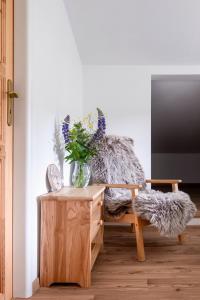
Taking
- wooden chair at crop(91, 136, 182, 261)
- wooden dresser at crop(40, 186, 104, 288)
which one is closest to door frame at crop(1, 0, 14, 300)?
wooden dresser at crop(40, 186, 104, 288)

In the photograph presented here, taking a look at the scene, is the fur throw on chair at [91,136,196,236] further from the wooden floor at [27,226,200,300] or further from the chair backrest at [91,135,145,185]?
the wooden floor at [27,226,200,300]

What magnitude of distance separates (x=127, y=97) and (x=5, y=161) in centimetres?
230

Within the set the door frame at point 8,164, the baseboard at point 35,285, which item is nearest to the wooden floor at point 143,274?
the baseboard at point 35,285

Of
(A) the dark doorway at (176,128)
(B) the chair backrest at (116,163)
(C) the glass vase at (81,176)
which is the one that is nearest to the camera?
(C) the glass vase at (81,176)

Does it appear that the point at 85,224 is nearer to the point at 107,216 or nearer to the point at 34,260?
the point at 34,260

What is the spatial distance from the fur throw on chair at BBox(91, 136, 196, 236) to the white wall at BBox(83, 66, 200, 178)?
0.30 metres

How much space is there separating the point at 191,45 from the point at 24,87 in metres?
2.25

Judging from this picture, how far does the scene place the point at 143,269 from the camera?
97.5 inches

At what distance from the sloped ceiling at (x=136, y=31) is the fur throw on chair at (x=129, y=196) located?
916mm

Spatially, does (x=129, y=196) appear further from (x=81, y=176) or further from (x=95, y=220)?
(x=95, y=220)

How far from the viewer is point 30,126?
1970mm

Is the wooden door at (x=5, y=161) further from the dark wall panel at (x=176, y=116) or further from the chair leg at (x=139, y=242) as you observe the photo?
the dark wall panel at (x=176, y=116)

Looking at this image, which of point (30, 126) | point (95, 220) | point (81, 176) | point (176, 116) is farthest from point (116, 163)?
point (176, 116)

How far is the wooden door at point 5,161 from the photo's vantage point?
180 cm
